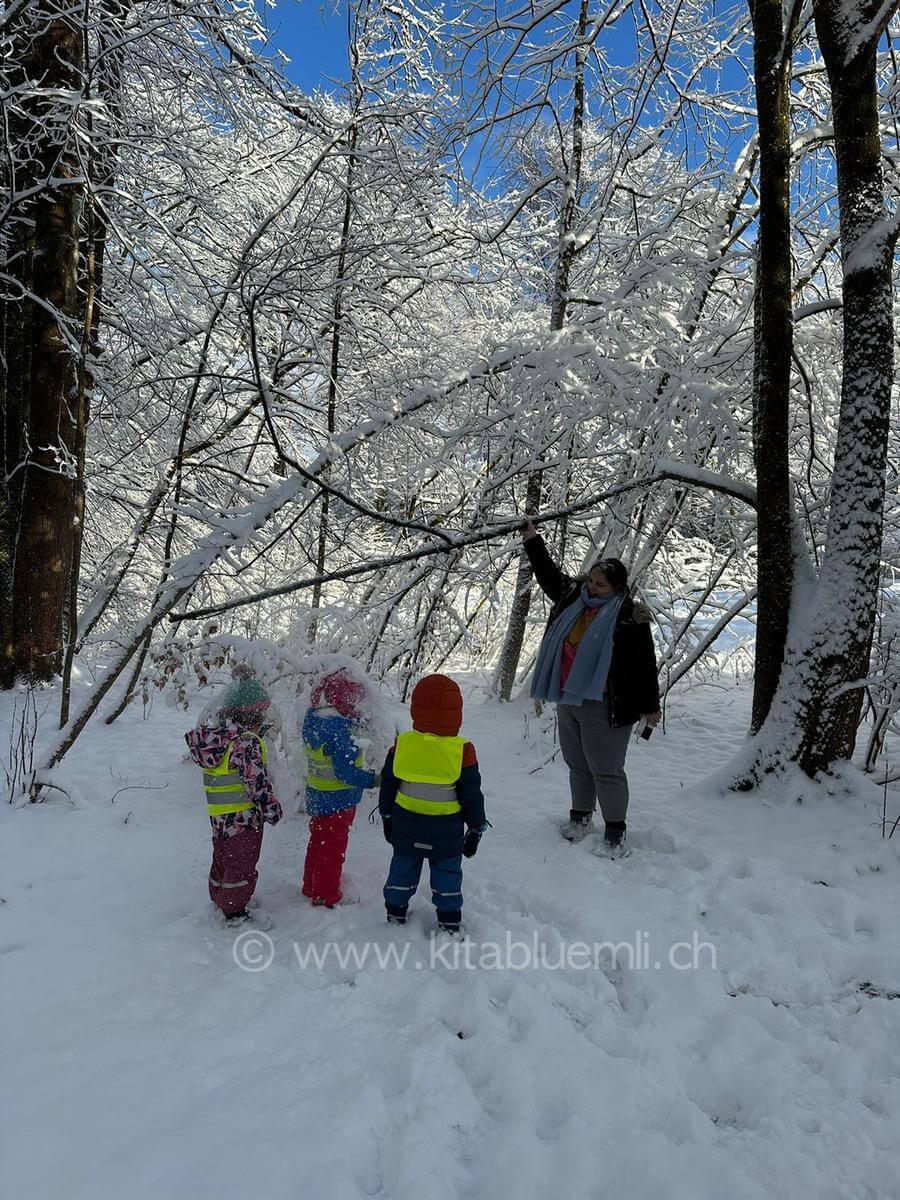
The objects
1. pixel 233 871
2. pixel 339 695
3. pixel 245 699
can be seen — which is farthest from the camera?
pixel 339 695

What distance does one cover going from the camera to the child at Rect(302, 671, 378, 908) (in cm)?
304

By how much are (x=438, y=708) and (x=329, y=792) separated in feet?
2.25

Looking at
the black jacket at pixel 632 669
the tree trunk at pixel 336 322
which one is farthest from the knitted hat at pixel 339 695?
the tree trunk at pixel 336 322

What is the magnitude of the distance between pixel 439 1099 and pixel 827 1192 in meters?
1.01

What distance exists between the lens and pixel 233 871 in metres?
2.84

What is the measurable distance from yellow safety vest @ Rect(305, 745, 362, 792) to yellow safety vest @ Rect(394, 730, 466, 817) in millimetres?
342

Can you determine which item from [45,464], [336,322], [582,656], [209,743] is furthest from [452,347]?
[209,743]

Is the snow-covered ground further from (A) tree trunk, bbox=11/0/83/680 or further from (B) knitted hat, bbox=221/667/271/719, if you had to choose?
(A) tree trunk, bbox=11/0/83/680

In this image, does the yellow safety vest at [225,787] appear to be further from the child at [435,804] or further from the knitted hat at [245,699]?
the child at [435,804]

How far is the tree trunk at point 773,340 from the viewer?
3.97m

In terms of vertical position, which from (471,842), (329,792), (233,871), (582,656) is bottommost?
(233,871)

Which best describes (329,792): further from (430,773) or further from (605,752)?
(605,752)

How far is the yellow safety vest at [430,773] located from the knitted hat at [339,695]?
488mm

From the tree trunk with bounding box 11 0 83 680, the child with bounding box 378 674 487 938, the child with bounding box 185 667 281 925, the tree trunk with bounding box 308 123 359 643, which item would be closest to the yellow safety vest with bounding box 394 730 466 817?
the child with bounding box 378 674 487 938
